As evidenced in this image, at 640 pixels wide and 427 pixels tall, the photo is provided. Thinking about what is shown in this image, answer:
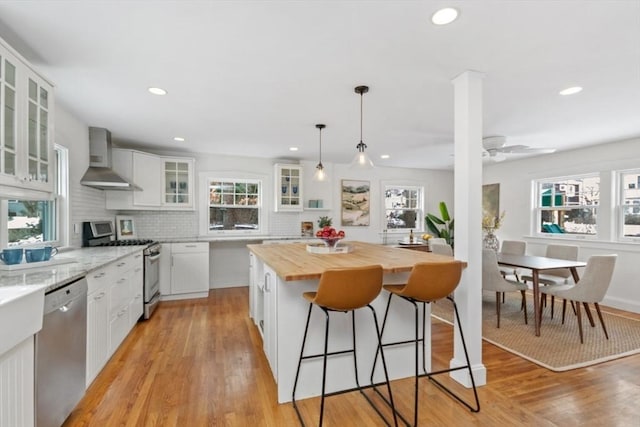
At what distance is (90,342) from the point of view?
222 cm

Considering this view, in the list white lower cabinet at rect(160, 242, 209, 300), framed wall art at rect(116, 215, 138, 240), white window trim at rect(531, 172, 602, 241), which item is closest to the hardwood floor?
white lower cabinet at rect(160, 242, 209, 300)

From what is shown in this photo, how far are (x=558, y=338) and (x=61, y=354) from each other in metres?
4.27

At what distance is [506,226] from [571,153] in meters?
1.65

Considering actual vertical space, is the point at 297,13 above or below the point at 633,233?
above

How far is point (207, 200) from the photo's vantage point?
17.4 ft

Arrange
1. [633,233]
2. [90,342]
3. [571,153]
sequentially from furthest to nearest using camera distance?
1. [571,153]
2. [633,233]
3. [90,342]

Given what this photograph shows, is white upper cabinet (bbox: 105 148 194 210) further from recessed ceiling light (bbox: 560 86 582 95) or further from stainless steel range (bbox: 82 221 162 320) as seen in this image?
recessed ceiling light (bbox: 560 86 582 95)

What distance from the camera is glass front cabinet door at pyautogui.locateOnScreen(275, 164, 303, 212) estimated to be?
18.0 ft

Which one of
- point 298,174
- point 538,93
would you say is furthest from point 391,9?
point 298,174

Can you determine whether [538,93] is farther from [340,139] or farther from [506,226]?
[506,226]

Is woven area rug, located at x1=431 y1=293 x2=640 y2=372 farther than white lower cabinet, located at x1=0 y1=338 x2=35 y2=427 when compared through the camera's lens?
Yes

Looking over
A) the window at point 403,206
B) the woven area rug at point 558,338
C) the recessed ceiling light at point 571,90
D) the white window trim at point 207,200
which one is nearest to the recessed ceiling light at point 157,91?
the white window trim at point 207,200

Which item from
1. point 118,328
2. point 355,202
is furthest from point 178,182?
point 355,202

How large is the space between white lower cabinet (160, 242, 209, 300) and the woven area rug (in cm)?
344
